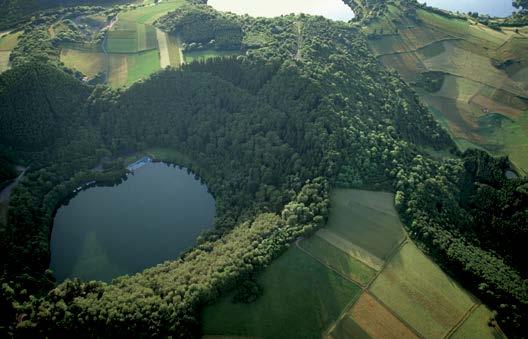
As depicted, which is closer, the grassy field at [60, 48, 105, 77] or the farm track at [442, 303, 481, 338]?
the farm track at [442, 303, 481, 338]

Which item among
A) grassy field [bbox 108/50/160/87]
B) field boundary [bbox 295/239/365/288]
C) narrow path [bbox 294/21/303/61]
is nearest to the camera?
field boundary [bbox 295/239/365/288]

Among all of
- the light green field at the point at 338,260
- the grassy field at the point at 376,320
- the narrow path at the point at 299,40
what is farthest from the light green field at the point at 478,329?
the narrow path at the point at 299,40

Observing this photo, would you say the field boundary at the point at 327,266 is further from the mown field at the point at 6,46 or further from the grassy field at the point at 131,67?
the mown field at the point at 6,46

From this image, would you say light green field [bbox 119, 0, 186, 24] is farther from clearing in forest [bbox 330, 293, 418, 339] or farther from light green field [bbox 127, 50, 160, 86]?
clearing in forest [bbox 330, 293, 418, 339]

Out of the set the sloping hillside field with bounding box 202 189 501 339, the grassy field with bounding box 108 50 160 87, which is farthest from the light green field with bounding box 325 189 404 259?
the grassy field with bounding box 108 50 160 87

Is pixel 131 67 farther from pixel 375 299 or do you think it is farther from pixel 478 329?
pixel 478 329
